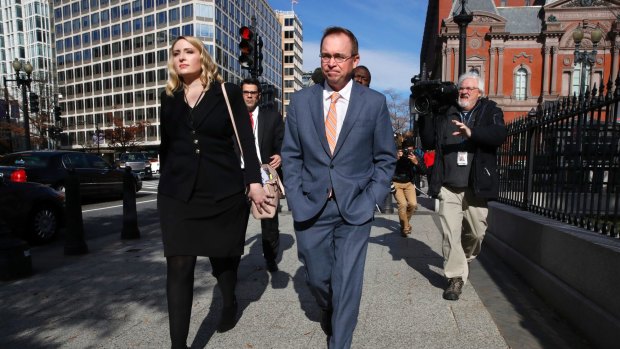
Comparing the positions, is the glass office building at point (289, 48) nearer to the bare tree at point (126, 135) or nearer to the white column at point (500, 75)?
the bare tree at point (126, 135)

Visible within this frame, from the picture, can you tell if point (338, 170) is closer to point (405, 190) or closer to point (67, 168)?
point (405, 190)

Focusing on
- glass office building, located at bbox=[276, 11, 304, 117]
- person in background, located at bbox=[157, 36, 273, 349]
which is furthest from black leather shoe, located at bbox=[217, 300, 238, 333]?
glass office building, located at bbox=[276, 11, 304, 117]

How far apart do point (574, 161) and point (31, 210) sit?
7.58 meters

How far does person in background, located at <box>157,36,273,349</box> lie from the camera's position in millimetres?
2527

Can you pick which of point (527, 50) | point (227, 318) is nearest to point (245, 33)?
point (227, 318)

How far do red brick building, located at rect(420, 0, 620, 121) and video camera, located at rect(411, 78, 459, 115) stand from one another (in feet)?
141

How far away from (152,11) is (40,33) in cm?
2925

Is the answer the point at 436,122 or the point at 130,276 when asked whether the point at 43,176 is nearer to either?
the point at 130,276

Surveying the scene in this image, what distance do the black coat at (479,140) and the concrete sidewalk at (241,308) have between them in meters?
1.08

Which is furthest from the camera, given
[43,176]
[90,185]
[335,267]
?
[90,185]

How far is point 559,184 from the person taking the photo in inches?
156

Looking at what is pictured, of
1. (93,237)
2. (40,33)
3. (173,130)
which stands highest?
(40,33)

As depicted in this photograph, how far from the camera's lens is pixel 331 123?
254cm

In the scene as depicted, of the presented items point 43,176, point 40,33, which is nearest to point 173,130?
point 43,176
